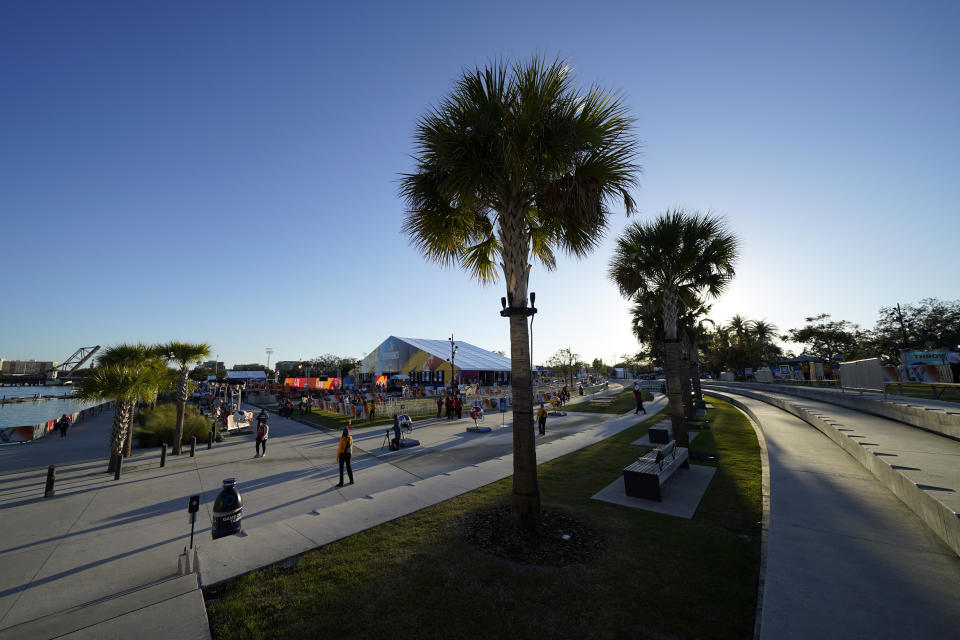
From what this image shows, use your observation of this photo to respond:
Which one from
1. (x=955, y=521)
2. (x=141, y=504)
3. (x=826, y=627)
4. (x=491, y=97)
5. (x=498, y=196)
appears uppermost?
(x=491, y=97)

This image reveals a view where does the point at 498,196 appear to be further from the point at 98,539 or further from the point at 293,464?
the point at 293,464

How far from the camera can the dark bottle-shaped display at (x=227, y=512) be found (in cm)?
543

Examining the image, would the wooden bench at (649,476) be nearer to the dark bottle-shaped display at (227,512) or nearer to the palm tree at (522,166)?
the palm tree at (522,166)

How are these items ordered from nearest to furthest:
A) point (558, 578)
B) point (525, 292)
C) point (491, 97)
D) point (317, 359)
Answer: point (558, 578) → point (491, 97) → point (525, 292) → point (317, 359)

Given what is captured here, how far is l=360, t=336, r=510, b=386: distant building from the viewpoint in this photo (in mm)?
59562

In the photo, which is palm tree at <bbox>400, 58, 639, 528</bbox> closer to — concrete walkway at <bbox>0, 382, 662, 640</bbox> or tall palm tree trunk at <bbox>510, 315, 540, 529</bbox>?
tall palm tree trunk at <bbox>510, 315, 540, 529</bbox>

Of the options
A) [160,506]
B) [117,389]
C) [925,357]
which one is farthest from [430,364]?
[925,357]

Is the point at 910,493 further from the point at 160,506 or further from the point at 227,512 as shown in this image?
the point at 160,506

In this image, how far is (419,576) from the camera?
4.75 m

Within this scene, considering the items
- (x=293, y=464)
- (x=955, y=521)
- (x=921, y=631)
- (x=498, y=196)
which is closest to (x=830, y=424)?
(x=955, y=521)

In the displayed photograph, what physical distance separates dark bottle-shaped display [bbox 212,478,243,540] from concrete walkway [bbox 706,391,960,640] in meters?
6.88

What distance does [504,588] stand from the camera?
14.8 feet

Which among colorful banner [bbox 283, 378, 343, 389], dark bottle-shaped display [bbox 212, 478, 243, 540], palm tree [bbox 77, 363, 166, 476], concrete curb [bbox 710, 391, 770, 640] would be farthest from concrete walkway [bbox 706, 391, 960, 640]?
colorful banner [bbox 283, 378, 343, 389]

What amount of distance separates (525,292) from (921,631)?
566 centimetres
